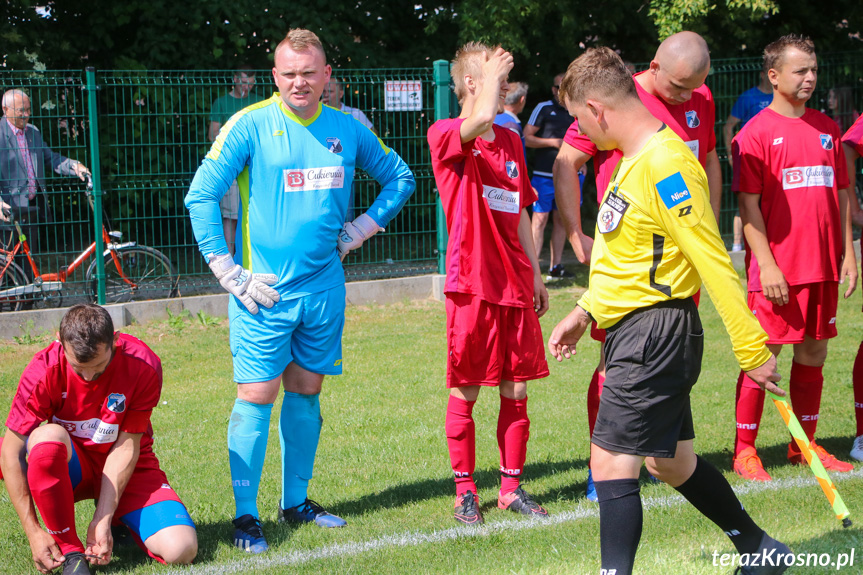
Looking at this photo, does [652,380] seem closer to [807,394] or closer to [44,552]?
[807,394]

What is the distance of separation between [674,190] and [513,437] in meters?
1.80

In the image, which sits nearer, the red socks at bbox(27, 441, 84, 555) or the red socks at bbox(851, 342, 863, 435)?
the red socks at bbox(27, 441, 84, 555)

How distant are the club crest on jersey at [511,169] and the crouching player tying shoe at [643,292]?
1.10 metres

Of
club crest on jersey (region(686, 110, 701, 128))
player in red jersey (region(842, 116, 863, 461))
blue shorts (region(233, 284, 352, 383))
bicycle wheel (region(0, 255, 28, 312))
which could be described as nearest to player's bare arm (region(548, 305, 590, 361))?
blue shorts (region(233, 284, 352, 383))

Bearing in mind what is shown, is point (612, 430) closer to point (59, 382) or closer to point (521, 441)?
point (521, 441)

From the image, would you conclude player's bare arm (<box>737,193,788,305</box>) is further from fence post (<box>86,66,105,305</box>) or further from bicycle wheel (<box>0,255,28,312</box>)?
bicycle wheel (<box>0,255,28,312</box>)

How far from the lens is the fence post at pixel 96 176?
863 cm

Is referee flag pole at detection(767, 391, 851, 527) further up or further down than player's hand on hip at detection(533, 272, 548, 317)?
further down

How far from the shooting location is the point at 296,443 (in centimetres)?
435

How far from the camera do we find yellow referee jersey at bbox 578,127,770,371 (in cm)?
297

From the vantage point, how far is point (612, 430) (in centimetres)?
314

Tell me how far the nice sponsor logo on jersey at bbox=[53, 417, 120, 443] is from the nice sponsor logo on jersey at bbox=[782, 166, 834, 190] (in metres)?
3.58

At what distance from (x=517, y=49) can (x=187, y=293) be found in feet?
18.1

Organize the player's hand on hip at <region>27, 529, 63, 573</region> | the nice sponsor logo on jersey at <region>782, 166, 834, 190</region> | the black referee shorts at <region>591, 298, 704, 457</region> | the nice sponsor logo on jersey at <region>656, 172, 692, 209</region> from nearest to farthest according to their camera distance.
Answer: the nice sponsor logo on jersey at <region>656, 172, 692, 209</region> < the black referee shorts at <region>591, 298, 704, 457</region> < the player's hand on hip at <region>27, 529, 63, 573</region> < the nice sponsor logo on jersey at <region>782, 166, 834, 190</region>
